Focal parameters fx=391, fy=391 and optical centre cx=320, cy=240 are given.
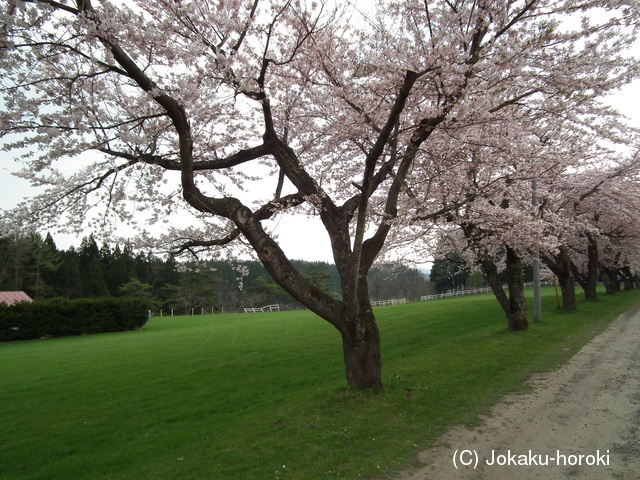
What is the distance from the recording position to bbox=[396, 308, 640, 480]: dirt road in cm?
406

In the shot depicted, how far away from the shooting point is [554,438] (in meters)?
4.79

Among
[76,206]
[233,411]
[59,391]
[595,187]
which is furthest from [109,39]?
[595,187]

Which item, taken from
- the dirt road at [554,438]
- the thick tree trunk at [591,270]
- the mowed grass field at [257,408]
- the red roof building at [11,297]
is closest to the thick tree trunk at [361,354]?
the mowed grass field at [257,408]

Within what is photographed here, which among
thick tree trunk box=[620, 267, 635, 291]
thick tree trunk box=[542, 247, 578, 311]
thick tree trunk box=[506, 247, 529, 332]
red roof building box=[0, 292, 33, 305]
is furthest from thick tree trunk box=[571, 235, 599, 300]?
red roof building box=[0, 292, 33, 305]

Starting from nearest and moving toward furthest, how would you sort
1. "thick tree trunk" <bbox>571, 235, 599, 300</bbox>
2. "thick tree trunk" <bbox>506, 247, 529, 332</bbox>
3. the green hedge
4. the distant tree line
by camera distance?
"thick tree trunk" <bbox>506, 247, 529, 332</bbox> → "thick tree trunk" <bbox>571, 235, 599, 300</bbox> → the green hedge → the distant tree line

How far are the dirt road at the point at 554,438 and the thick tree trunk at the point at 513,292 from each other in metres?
5.83

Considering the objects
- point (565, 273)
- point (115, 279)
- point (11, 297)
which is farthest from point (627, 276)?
point (115, 279)

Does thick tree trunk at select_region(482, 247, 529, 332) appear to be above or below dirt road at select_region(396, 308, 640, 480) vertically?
above

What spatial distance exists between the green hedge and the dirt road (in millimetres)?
31677

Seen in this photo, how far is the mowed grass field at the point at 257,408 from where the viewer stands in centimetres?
494

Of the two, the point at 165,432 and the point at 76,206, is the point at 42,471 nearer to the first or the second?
the point at 165,432

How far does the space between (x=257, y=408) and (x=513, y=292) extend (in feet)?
33.0

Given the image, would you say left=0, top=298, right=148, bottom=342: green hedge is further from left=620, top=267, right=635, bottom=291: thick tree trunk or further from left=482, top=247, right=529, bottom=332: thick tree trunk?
left=620, top=267, right=635, bottom=291: thick tree trunk

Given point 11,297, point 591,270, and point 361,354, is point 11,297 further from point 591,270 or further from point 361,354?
point 591,270
